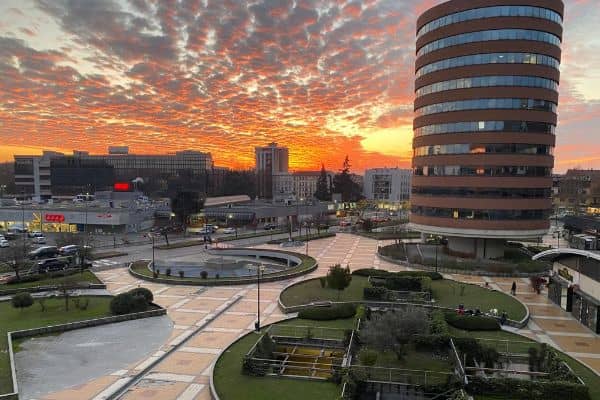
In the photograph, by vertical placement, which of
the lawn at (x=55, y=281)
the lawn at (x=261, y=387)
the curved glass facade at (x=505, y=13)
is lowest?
the lawn at (x=261, y=387)

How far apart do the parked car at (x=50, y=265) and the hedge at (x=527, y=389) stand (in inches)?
1870

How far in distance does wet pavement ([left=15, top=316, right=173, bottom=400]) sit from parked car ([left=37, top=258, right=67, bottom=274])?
74.1 feet

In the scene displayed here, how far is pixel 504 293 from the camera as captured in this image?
40719mm

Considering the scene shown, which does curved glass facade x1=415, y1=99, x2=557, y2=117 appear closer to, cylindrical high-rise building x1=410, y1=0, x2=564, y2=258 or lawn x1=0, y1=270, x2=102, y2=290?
cylindrical high-rise building x1=410, y1=0, x2=564, y2=258

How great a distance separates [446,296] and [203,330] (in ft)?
76.8

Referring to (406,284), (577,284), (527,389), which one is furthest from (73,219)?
(577,284)

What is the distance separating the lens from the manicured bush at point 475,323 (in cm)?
3052

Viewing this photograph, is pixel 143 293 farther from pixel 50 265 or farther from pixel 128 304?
pixel 50 265

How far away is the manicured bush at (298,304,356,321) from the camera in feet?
106

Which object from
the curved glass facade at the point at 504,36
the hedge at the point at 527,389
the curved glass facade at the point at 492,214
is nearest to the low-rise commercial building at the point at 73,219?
the curved glass facade at the point at 492,214

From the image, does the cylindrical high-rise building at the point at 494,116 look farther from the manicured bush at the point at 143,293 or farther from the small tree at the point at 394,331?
the manicured bush at the point at 143,293

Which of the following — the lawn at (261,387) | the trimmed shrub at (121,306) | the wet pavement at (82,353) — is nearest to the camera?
the lawn at (261,387)

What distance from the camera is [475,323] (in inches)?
1206

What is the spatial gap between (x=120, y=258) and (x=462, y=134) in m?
52.5
